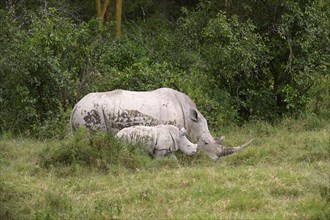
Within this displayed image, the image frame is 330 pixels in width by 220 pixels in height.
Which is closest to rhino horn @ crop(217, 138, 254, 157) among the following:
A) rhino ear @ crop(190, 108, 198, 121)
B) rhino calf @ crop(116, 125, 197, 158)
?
rhino calf @ crop(116, 125, 197, 158)

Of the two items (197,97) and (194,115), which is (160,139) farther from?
(197,97)

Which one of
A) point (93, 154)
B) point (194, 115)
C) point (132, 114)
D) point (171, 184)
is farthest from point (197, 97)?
point (171, 184)

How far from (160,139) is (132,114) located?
0.78m

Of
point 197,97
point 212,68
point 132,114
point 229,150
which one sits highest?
point 212,68

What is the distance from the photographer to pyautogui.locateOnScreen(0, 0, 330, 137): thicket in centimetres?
1260

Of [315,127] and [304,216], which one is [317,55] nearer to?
[315,127]

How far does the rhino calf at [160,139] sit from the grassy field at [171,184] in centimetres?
22

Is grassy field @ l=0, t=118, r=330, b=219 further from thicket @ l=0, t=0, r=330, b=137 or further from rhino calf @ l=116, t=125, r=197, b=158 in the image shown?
thicket @ l=0, t=0, r=330, b=137

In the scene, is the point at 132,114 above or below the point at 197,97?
above

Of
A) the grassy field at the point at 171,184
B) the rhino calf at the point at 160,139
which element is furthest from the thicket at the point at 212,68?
the rhino calf at the point at 160,139

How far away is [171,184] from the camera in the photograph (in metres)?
8.44

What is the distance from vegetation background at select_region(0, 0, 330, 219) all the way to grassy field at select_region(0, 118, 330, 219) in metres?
0.03

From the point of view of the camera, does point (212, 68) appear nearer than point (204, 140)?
No

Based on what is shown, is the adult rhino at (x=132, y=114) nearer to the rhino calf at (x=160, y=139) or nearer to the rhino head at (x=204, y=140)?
the rhino head at (x=204, y=140)
